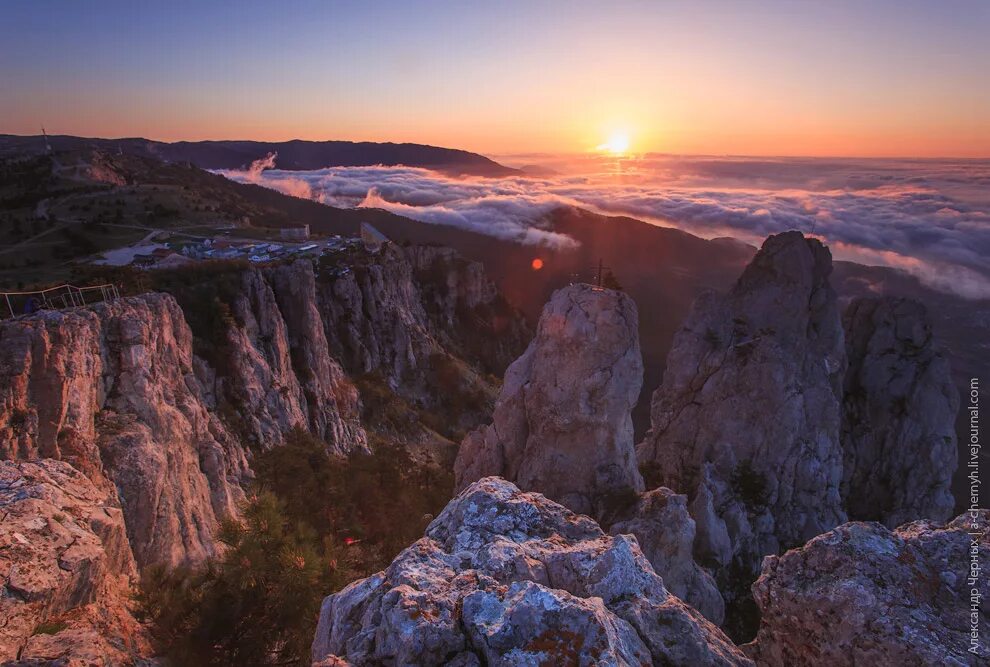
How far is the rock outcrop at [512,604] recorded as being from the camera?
260 inches

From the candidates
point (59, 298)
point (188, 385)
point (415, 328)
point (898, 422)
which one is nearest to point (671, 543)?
point (188, 385)

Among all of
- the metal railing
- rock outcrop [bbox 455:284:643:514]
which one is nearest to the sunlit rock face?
rock outcrop [bbox 455:284:643:514]

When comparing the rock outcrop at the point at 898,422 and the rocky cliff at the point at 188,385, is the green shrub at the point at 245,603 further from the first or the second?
the rock outcrop at the point at 898,422

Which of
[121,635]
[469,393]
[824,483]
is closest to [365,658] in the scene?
[121,635]

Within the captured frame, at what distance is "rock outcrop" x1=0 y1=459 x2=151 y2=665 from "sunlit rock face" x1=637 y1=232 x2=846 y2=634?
83.8 ft

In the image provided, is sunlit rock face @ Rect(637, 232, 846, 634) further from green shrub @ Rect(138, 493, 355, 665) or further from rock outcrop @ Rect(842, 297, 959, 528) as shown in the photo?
green shrub @ Rect(138, 493, 355, 665)

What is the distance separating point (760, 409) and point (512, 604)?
3385 centimetres

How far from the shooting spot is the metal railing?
2042cm

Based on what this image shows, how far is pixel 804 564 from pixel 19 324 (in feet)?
70.2

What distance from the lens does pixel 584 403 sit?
23.1 meters

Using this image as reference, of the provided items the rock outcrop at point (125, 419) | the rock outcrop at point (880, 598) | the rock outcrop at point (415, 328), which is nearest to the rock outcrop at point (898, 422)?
the rock outcrop at point (880, 598)

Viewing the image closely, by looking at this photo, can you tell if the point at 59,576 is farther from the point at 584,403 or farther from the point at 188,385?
the point at 188,385

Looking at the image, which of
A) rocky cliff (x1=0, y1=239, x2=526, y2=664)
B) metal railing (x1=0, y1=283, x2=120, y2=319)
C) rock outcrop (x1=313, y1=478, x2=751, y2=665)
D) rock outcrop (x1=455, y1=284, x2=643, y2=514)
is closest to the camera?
rock outcrop (x1=313, y1=478, x2=751, y2=665)

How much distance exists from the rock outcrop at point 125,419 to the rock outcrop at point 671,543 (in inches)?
622
